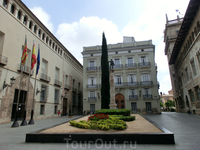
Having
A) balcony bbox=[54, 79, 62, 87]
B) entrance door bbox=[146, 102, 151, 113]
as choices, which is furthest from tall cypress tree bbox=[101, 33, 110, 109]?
entrance door bbox=[146, 102, 151, 113]

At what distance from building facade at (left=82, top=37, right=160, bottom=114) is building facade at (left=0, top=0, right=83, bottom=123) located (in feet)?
15.1

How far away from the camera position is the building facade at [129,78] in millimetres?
28016

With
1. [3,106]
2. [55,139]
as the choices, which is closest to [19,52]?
[3,106]

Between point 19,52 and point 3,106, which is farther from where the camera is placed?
point 19,52

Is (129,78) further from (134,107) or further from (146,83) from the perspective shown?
(134,107)

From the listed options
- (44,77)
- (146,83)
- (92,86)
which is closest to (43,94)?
(44,77)

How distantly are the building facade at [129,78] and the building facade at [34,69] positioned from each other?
4.59 metres

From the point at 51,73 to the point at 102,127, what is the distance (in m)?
19.7

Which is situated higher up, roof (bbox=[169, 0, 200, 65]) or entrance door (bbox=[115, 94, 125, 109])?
roof (bbox=[169, 0, 200, 65])

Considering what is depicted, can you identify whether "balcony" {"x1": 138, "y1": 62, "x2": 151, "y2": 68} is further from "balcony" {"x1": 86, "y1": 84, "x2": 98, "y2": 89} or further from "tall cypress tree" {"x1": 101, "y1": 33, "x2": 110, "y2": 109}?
"balcony" {"x1": 86, "y1": 84, "x2": 98, "y2": 89}

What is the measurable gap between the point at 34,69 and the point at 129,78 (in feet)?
60.3

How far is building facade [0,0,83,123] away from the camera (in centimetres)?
1493

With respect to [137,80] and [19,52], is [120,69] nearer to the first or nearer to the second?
[137,80]

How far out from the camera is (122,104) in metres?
28.8
